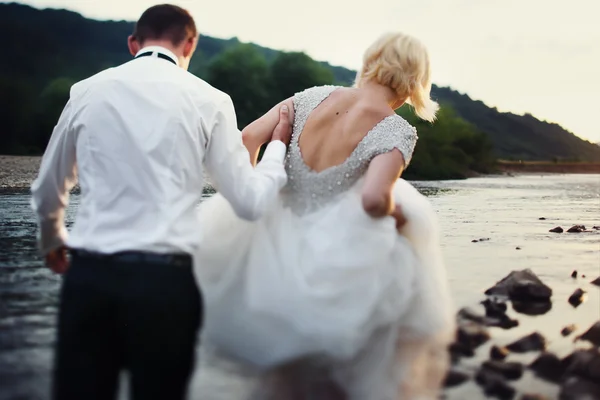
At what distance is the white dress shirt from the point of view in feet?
10.7

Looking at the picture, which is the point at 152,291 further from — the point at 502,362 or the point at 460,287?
the point at 460,287

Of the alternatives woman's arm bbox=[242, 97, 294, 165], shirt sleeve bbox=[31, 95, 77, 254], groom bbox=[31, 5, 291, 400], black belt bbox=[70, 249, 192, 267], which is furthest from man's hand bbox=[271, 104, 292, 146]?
black belt bbox=[70, 249, 192, 267]

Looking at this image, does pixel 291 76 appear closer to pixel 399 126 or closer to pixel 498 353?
pixel 498 353

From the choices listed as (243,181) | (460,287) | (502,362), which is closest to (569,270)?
(460,287)

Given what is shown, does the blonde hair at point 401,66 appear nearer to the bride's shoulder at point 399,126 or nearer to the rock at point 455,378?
the bride's shoulder at point 399,126

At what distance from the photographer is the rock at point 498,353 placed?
6637 millimetres

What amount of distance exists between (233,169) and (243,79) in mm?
83522

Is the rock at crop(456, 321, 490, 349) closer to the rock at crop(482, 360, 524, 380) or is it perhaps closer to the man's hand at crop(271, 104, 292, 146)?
the rock at crop(482, 360, 524, 380)

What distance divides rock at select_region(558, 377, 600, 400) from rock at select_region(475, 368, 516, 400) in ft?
1.18

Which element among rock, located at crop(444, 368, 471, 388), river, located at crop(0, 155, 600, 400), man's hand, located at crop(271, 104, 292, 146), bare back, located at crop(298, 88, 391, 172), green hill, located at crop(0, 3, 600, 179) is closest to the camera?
bare back, located at crop(298, 88, 391, 172)

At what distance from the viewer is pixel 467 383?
19.5 feet

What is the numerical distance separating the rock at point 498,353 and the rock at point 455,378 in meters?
0.64

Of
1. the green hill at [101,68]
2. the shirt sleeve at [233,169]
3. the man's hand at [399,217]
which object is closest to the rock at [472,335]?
the man's hand at [399,217]

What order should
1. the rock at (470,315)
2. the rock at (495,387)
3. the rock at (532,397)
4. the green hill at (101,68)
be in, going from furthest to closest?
the green hill at (101,68) < the rock at (470,315) < the rock at (495,387) < the rock at (532,397)
